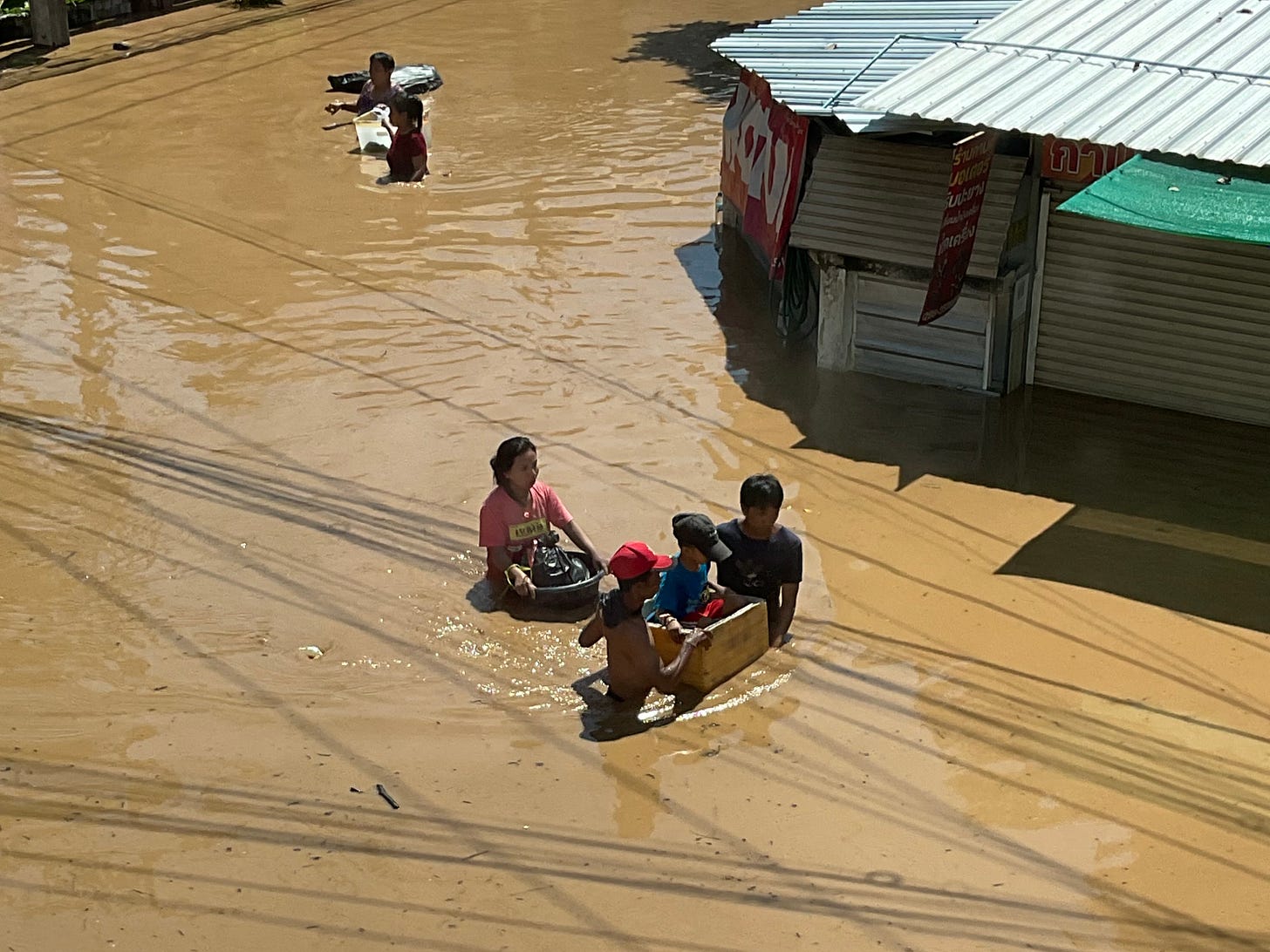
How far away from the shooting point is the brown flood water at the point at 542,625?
6273mm

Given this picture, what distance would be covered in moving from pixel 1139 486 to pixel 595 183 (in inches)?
333

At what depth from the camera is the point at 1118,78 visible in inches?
414

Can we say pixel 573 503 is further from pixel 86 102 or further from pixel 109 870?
pixel 86 102

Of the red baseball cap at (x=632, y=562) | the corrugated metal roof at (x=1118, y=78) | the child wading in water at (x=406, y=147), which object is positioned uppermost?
the corrugated metal roof at (x=1118, y=78)

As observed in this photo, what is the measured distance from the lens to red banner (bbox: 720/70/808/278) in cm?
1238

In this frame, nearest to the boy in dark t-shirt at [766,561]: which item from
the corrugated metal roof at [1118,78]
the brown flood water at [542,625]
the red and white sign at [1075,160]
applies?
the brown flood water at [542,625]

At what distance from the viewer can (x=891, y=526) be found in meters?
9.65

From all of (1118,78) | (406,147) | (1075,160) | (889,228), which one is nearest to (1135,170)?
(1118,78)

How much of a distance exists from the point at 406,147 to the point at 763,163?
196 inches

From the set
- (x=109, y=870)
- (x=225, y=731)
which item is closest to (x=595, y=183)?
(x=225, y=731)

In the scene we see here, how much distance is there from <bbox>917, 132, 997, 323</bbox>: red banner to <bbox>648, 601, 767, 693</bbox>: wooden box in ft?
12.2

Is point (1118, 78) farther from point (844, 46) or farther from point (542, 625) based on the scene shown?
point (542, 625)

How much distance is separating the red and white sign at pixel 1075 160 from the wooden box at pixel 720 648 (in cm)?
509

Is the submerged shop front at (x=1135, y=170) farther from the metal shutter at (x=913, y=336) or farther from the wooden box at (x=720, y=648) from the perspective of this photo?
the wooden box at (x=720, y=648)
